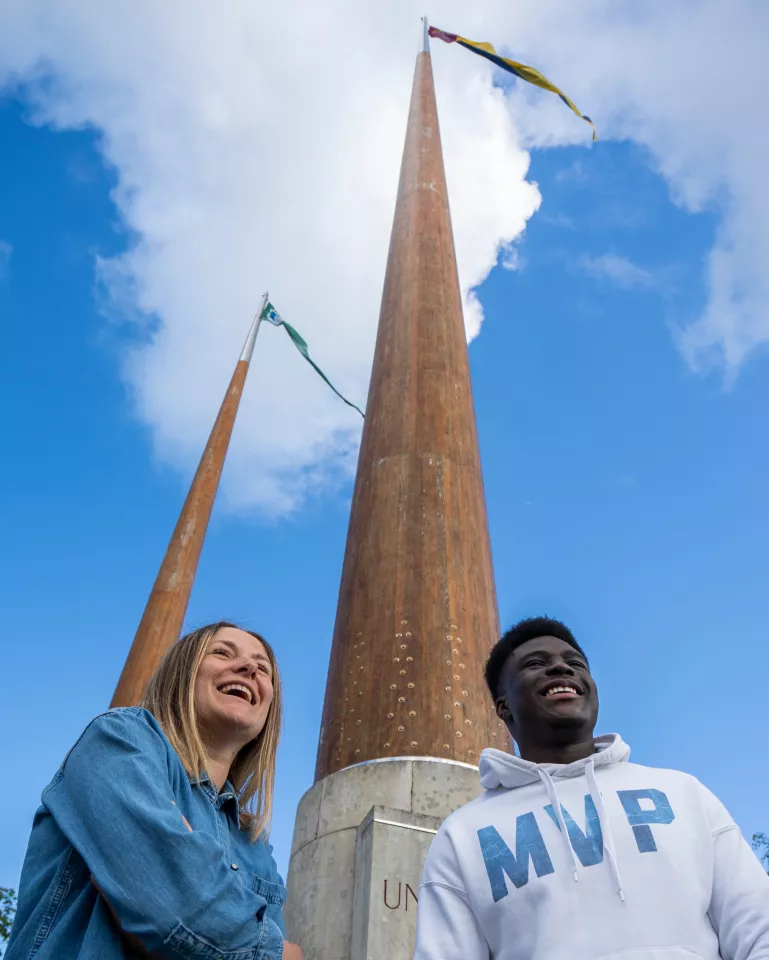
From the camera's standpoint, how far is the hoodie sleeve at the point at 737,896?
199 centimetres

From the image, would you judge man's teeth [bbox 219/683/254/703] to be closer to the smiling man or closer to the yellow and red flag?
the smiling man

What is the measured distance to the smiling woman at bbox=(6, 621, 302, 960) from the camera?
1.56m

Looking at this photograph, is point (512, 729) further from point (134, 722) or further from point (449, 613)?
point (449, 613)

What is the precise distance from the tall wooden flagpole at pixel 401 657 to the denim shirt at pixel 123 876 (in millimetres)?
2313

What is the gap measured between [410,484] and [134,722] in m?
4.18

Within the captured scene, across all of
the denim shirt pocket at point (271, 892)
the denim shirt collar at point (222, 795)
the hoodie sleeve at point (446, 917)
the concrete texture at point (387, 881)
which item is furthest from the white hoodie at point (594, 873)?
the concrete texture at point (387, 881)

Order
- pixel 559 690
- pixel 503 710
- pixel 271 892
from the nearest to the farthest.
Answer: pixel 271 892 → pixel 559 690 → pixel 503 710

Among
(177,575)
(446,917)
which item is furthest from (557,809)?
(177,575)

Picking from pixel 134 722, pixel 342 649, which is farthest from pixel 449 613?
pixel 134 722

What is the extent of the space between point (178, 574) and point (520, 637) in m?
6.00

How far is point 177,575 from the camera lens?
834cm

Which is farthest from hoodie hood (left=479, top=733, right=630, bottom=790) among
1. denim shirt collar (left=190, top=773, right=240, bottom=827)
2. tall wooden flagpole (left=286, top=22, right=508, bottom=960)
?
tall wooden flagpole (left=286, top=22, right=508, bottom=960)

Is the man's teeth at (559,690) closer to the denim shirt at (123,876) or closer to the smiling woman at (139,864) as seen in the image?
the smiling woman at (139,864)

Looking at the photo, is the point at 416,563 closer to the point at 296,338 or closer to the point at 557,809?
the point at 557,809
